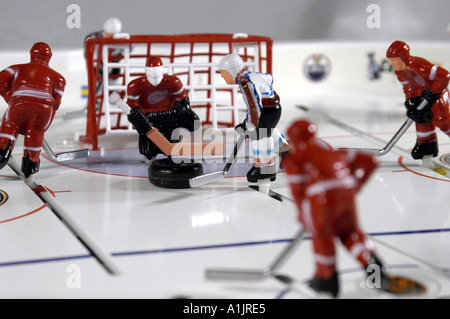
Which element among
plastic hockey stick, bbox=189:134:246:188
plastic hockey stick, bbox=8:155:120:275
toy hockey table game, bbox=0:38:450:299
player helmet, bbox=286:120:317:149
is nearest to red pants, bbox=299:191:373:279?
player helmet, bbox=286:120:317:149

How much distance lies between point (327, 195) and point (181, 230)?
3.87 ft

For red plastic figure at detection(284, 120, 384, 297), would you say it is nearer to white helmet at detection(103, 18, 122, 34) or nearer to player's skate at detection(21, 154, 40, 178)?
player's skate at detection(21, 154, 40, 178)

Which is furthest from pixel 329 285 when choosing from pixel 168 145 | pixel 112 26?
pixel 112 26

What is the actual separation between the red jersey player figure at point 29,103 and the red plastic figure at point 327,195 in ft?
6.67

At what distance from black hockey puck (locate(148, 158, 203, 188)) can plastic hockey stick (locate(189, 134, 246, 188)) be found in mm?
53

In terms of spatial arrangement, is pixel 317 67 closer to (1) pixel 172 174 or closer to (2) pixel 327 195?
(1) pixel 172 174

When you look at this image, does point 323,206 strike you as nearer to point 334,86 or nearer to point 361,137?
point 361,137

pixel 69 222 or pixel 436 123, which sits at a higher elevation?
pixel 436 123

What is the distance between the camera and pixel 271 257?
2609 mm

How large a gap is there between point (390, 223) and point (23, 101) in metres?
2.08

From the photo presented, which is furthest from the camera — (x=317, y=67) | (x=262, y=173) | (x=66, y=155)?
(x=317, y=67)

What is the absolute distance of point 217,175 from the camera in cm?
365

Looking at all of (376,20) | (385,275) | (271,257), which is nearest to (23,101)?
(271,257)

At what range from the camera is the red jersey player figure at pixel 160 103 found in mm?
3812
